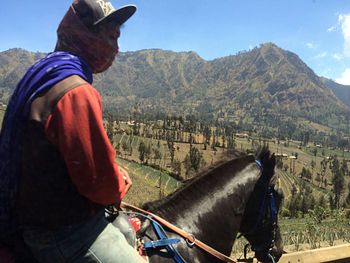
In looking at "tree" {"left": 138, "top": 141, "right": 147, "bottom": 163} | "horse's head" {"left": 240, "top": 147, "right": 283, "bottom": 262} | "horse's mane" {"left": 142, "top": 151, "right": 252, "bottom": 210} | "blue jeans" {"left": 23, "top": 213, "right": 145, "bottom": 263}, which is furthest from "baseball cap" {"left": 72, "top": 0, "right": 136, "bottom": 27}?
"tree" {"left": 138, "top": 141, "right": 147, "bottom": 163}

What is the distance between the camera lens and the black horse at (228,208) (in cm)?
406

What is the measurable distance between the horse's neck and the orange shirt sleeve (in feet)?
5.16

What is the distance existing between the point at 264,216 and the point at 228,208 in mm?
459

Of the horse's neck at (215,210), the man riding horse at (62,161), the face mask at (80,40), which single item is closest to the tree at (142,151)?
the horse's neck at (215,210)

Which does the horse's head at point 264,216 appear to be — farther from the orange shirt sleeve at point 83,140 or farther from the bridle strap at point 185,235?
the orange shirt sleeve at point 83,140

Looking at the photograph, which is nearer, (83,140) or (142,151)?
(83,140)

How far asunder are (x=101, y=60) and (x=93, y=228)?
1177 millimetres

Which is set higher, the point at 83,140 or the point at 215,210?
the point at 83,140

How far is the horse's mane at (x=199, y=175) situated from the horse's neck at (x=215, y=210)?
5 centimetres

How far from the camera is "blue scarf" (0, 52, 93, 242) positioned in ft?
8.39

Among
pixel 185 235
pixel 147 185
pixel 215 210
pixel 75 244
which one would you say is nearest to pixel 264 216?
pixel 215 210

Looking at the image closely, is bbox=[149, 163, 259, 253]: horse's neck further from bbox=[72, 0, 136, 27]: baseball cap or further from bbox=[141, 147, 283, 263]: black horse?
bbox=[72, 0, 136, 27]: baseball cap

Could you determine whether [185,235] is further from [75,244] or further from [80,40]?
[80,40]

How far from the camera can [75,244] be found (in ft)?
8.71
